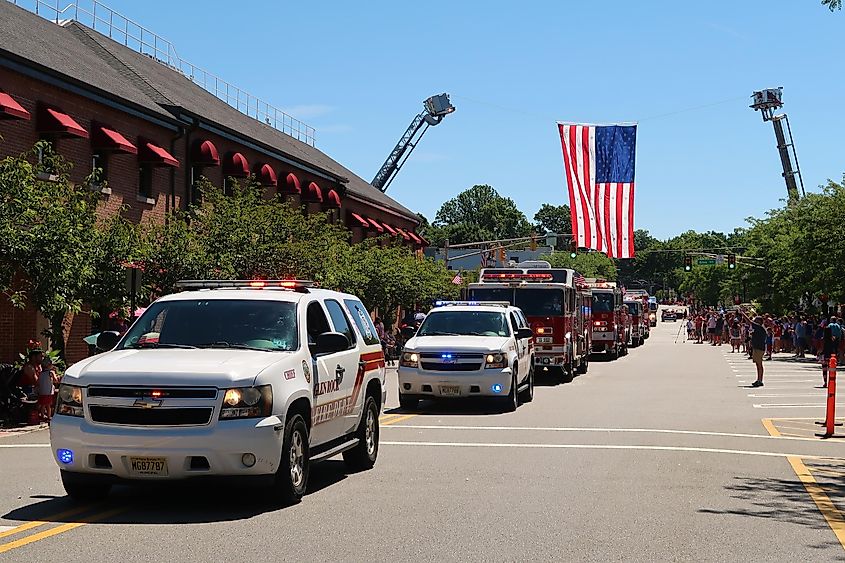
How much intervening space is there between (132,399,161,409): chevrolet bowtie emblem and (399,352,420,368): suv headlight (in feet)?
37.8

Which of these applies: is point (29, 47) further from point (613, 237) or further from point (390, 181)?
point (390, 181)

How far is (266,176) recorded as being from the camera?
41.1 meters

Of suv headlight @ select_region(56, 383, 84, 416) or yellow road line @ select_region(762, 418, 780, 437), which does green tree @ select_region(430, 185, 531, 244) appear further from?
suv headlight @ select_region(56, 383, 84, 416)

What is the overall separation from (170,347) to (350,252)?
31.4 metres

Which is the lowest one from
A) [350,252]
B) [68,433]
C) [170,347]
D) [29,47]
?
[68,433]

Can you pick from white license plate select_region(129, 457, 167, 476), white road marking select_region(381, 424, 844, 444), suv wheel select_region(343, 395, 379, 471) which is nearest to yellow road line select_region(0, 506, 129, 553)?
white license plate select_region(129, 457, 167, 476)

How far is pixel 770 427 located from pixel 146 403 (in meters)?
12.2

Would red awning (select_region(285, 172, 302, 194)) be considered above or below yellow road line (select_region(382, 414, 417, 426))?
above

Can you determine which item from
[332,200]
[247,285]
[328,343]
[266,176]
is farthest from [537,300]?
[332,200]

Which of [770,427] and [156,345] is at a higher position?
[156,345]

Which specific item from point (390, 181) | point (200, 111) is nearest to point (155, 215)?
point (200, 111)

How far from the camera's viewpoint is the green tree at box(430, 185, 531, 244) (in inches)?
6383

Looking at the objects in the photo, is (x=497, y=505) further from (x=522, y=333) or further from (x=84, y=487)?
(x=522, y=333)

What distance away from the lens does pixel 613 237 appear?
4269 cm
